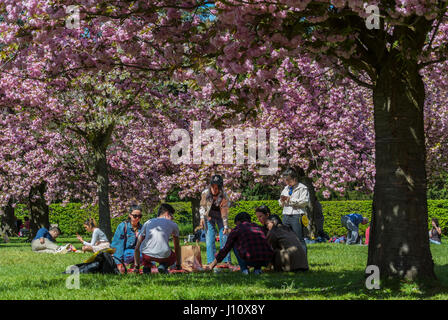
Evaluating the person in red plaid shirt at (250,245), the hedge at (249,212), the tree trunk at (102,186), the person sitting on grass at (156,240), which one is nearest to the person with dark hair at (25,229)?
the hedge at (249,212)

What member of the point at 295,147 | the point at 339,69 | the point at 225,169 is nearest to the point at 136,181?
the point at 225,169

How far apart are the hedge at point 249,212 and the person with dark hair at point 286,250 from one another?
71.4ft

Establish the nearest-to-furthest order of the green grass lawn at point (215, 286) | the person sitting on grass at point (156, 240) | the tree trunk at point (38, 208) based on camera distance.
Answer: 1. the green grass lawn at point (215, 286)
2. the person sitting on grass at point (156, 240)
3. the tree trunk at point (38, 208)

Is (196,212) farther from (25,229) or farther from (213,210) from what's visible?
(213,210)

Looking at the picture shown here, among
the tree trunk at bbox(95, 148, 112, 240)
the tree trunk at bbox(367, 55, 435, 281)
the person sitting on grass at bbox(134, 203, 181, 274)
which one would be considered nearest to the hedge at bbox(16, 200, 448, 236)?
the tree trunk at bbox(95, 148, 112, 240)

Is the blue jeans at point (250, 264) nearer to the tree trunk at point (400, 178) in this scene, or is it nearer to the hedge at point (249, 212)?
the tree trunk at point (400, 178)

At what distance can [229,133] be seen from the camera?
26328 millimetres

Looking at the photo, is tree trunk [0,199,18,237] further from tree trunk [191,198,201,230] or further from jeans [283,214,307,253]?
jeans [283,214,307,253]

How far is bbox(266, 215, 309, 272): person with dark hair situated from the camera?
10.9 metres

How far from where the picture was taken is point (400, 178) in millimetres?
8625

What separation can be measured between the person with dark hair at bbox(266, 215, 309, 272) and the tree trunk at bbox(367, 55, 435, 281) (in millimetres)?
2048

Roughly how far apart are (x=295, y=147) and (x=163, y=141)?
748 cm

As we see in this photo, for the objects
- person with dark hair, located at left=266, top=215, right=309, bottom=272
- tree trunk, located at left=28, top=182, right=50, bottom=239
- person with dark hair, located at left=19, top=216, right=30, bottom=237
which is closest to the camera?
person with dark hair, located at left=266, top=215, right=309, bottom=272

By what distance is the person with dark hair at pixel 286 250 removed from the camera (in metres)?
10.9
